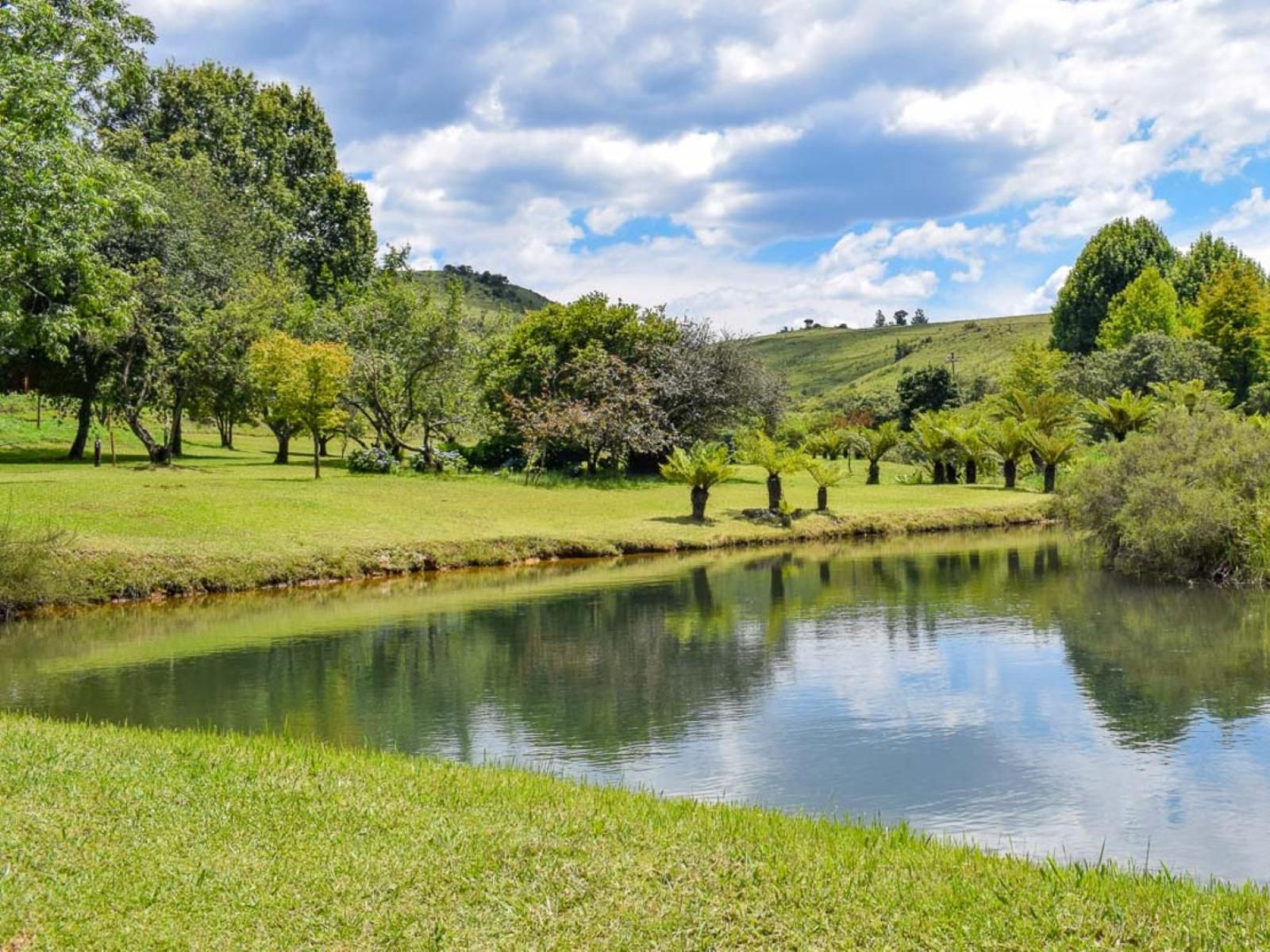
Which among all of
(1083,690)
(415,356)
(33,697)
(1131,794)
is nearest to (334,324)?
(415,356)

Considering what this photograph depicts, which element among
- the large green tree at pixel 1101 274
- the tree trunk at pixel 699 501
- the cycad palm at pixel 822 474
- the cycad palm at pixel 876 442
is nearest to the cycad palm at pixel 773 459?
the cycad palm at pixel 822 474

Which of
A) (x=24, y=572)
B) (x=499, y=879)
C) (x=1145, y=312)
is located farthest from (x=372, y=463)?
(x=1145, y=312)

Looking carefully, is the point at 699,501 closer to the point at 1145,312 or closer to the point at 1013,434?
the point at 1013,434

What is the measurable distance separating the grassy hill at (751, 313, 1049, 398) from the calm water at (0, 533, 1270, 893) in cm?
8044

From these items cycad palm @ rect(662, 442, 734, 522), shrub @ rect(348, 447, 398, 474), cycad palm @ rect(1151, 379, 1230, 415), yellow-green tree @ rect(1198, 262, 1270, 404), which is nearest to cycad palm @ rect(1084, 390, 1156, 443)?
cycad palm @ rect(1151, 379, 1230, 415)

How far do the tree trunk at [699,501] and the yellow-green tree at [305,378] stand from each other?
1267 cm

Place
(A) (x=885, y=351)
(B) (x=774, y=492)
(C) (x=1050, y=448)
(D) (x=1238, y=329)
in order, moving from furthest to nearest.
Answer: (A) (x=885, y=351), (D) (x=1238, y=329), (C) (x=1050, y=448), (B) (x=774, y=492)

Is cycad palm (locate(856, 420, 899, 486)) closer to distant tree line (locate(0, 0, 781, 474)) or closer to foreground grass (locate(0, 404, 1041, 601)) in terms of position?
foreground grass (locate(0, 404, 1041, 601))

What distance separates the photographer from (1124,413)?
47375mm

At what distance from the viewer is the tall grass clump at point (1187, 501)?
76.2ft

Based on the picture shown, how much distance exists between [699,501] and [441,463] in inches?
528

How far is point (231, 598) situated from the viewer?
23.7 meters

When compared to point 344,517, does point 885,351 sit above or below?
above

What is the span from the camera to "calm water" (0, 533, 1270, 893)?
975cm
